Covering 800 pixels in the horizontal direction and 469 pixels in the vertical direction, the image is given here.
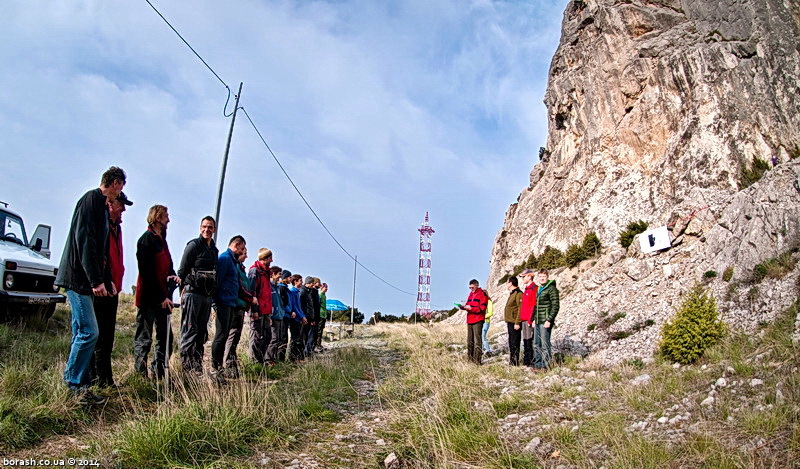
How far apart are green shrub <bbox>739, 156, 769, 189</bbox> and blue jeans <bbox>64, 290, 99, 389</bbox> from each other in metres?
26.0

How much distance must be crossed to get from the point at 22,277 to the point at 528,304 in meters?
8.93

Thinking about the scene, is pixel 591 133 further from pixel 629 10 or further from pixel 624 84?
pixel 629 10

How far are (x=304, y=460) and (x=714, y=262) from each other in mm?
13442

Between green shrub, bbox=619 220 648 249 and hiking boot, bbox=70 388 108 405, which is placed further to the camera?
green shrub, bbox=619 220 648 249

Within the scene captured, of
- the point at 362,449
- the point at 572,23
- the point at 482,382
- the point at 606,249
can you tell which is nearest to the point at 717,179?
the point at 606,249

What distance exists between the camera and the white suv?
7094 mm

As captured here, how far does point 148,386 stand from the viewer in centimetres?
494

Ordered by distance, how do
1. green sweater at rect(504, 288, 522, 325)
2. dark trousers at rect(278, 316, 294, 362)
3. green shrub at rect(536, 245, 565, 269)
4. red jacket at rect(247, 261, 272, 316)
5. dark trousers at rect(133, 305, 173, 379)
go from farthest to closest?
green shrub at rect(536, 245, 565, 269) < green sweater at rect(504, 288, 522, 325) < dark trousers at rect(278, 316, 294, 362) < red jacket at rect(247, 261, 272, 316) < dark trousers at rect(133, 305, 173, 379)

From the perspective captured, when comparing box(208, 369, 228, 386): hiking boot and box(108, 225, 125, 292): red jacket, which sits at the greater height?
box(108, 225, 125, 292): red jacket

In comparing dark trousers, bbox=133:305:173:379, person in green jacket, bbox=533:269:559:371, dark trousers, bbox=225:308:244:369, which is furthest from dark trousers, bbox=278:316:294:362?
person in green jacket, bbox=533:269:559:371

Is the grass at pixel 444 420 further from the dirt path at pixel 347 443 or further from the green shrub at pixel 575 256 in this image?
the green shrub at pixel 575 256

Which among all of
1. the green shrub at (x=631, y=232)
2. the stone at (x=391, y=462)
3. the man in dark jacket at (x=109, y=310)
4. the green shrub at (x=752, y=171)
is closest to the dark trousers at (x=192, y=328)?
the man in dark jacket at (x=109, y=310)

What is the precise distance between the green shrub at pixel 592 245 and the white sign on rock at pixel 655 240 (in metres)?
7.54

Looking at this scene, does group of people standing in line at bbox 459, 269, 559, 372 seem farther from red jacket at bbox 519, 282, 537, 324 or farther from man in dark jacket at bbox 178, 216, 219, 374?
man in dark jacket at bbox 178, 216, 219, 374
